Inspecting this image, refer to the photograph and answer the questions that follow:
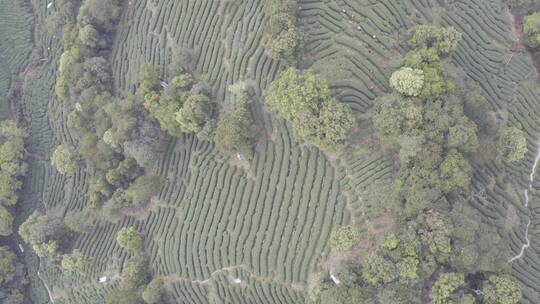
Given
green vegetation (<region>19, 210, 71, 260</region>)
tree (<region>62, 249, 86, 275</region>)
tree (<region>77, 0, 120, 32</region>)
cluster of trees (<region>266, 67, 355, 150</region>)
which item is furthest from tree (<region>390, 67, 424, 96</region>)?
green vegetation (<region>19, 210, 71, 260</region>)

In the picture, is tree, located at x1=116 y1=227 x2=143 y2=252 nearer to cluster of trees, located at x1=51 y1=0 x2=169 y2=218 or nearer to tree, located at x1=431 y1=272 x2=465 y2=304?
cluster of trees, located at x1=51 y1=0 x2=169 y2=218

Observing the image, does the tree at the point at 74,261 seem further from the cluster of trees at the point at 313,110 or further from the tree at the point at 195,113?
the cluster of trees at the point at 313,110

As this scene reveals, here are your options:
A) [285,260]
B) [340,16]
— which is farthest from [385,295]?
[340,16]

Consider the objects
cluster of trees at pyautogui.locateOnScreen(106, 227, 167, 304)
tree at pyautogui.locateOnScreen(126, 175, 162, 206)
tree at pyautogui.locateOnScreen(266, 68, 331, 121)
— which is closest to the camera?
tree at pyautogui.locateOnScreen(266, 68, 331, 121)

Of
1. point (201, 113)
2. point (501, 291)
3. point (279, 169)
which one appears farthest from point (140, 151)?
point (501, 291)

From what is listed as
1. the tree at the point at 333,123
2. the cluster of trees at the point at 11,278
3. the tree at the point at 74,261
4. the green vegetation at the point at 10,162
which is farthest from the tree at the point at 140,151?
the cluster of trees at the point at 11,278

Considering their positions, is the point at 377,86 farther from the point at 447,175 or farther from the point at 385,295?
the point at 385,295
